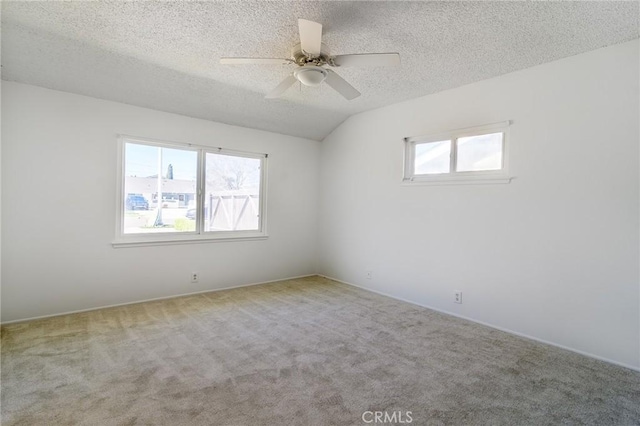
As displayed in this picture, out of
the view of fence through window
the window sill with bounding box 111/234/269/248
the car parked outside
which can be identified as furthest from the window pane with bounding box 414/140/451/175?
the car parked outside

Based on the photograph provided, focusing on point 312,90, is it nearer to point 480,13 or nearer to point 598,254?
point 480,13

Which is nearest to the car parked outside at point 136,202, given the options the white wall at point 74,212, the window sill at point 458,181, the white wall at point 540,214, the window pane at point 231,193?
the white wall at point 74,212

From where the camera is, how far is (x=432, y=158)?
3945 millimetres

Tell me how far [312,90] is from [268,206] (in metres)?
1.96

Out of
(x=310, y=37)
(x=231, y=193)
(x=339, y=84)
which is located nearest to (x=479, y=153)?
(x=339, y=84)

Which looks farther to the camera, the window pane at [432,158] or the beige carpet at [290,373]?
the window pane at [432,158]

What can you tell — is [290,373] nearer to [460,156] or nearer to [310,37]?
[310,37]

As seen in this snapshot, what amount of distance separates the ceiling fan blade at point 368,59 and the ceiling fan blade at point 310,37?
0.59 ft

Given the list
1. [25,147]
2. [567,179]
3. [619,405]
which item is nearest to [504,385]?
[619,405]

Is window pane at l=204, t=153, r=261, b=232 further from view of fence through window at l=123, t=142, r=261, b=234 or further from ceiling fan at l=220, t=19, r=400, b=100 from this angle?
ceiling fan at l=220, t=19, r=400, b=100

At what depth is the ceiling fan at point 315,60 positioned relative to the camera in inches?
80.0

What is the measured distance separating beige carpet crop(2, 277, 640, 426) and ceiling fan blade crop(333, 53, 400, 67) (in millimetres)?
2238

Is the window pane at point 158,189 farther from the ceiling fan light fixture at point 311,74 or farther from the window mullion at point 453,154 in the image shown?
the window mullion at point 453,154

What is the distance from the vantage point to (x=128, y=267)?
149 inches
